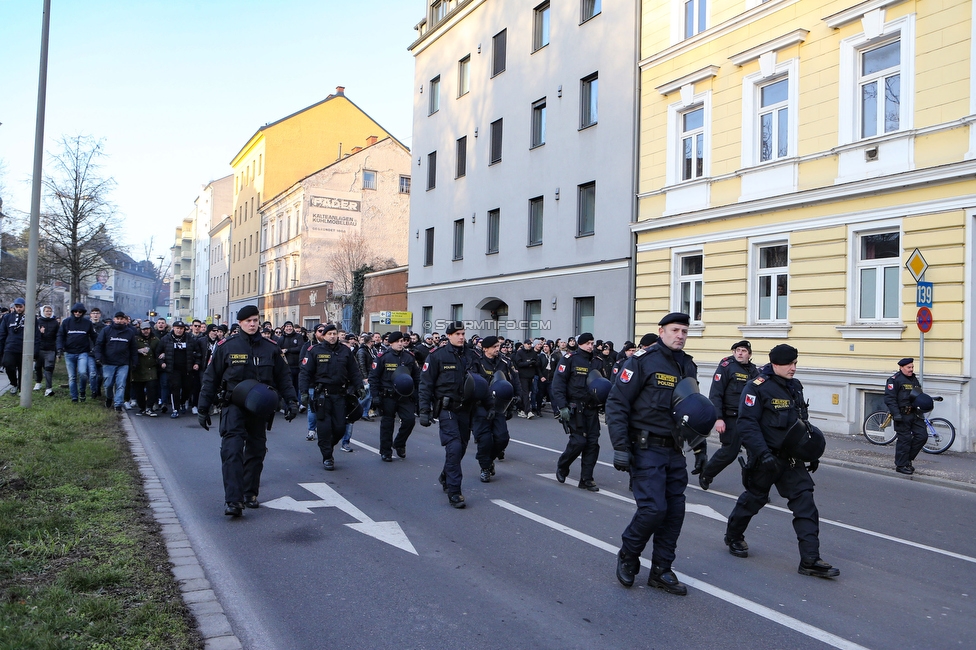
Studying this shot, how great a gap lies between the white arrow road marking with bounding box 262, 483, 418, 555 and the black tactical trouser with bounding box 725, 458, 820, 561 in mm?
2620

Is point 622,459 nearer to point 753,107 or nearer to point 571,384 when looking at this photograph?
point 571,384

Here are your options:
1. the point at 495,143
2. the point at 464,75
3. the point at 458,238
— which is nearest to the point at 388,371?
the point at 495,143

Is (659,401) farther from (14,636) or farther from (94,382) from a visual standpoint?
(94,382)

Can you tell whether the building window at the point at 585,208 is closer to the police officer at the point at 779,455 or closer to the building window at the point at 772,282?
the building window at the point at 772,282

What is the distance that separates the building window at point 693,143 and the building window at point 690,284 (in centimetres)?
201

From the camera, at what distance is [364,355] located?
1504 cm

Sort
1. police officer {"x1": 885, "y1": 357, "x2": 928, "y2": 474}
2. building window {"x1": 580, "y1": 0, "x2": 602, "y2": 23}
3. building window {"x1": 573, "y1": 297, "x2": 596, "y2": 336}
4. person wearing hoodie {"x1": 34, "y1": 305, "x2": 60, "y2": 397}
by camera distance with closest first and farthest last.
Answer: police officer {"x1": 885, "y1": 357, "x2": 928, "y2": 474} → person wearing hoodie {"x1": 34, "y1": 305, "x2": 60, "y2": 397} → building window {"x1": 573, "y1": 297, "x2": 596, "y2": 336} → building window {"x1": 580, "y1": 0, "x2": 602, "y2": 23}

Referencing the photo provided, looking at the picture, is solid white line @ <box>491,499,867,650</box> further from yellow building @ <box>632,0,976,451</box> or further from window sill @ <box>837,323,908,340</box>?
window sill @ <box>837,323,908,340</box>

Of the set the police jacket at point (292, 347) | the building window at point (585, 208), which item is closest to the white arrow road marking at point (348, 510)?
the police jacket at point (292, 347)

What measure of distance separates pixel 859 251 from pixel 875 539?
9.71m

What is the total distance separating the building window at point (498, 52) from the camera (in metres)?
28.6

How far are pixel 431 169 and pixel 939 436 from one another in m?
24.4

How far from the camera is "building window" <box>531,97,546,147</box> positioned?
1029 inches

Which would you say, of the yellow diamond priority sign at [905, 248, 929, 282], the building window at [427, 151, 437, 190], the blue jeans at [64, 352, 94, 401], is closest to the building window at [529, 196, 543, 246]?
the building window at [427, 151, 437, 190]
